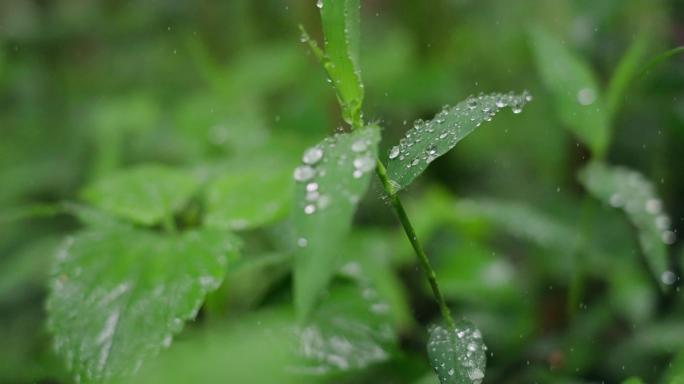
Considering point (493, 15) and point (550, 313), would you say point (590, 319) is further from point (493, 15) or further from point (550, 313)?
point (493, 15)

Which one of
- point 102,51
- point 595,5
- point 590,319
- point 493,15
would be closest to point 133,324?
point 590,319

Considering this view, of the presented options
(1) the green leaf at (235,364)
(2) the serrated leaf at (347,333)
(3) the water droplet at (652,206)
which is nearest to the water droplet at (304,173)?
(1) the green leaf at (235,364)

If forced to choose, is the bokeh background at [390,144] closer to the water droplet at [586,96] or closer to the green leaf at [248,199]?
the green leaf at [248,199]

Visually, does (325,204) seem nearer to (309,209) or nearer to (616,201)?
(309,209)

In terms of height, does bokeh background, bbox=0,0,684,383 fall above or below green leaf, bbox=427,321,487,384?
above

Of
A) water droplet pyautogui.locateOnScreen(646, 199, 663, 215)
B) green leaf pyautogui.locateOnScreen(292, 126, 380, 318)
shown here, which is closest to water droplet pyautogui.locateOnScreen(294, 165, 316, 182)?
green leaf pyautogui.locateOnScreen(292, 126, 380, 318)

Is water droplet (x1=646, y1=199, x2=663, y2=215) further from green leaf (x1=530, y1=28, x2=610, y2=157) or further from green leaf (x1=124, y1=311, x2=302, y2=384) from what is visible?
green leaf (x1=124, y1=311, x2=302, y2=384)

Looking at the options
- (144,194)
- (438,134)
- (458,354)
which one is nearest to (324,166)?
(438,134)
